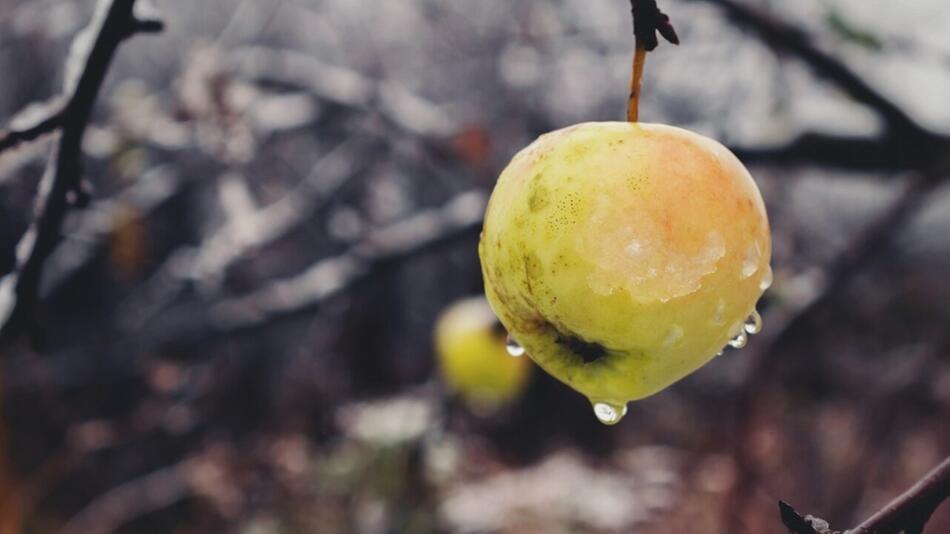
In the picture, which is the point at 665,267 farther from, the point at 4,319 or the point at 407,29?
the point at 407,29

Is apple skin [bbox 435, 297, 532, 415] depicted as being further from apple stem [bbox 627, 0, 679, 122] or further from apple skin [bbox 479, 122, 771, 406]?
apple stem [bbox 627, 0, 679, 122]

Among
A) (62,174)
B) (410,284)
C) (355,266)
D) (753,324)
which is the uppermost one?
(62,174)

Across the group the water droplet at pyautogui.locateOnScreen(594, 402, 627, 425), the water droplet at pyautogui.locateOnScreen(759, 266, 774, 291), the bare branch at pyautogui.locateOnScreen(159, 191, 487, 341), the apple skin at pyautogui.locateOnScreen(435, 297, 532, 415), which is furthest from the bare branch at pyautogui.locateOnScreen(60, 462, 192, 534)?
the water droplet at pyautogui.locateOnScreen(759, 266, 774, 291)

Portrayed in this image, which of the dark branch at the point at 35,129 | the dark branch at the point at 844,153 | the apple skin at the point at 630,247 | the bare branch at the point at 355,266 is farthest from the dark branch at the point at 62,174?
the dark branch at the point at 844,153

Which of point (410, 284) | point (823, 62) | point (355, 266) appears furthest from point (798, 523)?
point (410, 284)

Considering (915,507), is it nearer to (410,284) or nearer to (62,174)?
(62,174)

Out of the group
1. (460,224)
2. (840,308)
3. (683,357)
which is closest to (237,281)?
(460,224)
